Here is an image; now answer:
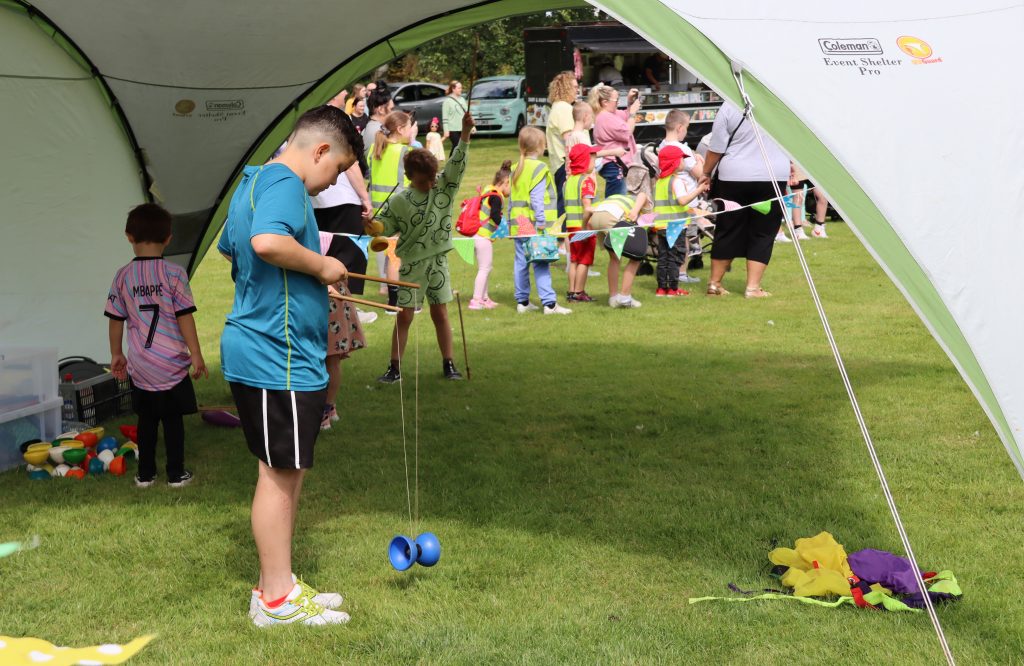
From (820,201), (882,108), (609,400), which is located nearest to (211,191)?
(609,400)

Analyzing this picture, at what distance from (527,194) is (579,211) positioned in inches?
26.2

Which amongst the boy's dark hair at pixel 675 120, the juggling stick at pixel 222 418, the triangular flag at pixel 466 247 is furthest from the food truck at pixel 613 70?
the juggling stick at pixel 222 418

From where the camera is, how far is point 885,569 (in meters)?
4.23

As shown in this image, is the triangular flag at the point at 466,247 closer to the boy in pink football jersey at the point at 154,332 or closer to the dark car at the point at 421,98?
the boy in pink football jersey at the point at 154,332

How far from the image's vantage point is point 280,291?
154 inches

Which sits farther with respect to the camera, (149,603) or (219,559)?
(219,559)

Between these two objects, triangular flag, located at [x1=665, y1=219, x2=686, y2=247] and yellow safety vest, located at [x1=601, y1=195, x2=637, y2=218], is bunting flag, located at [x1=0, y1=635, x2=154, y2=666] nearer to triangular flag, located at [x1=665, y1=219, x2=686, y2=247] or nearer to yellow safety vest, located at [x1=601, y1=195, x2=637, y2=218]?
triangular flag, located at [x1=665, y1=219, x2=686, y2=247]

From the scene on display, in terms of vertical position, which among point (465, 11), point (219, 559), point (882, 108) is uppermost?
point (465, 11)

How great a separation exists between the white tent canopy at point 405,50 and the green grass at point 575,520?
3.96ft

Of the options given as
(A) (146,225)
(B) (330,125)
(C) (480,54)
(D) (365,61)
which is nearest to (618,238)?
(D) (365,61)

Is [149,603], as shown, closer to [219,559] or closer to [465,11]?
[219,559]

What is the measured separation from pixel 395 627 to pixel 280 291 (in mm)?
1300

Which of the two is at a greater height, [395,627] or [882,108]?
[882,108]

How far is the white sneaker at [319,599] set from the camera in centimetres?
411
